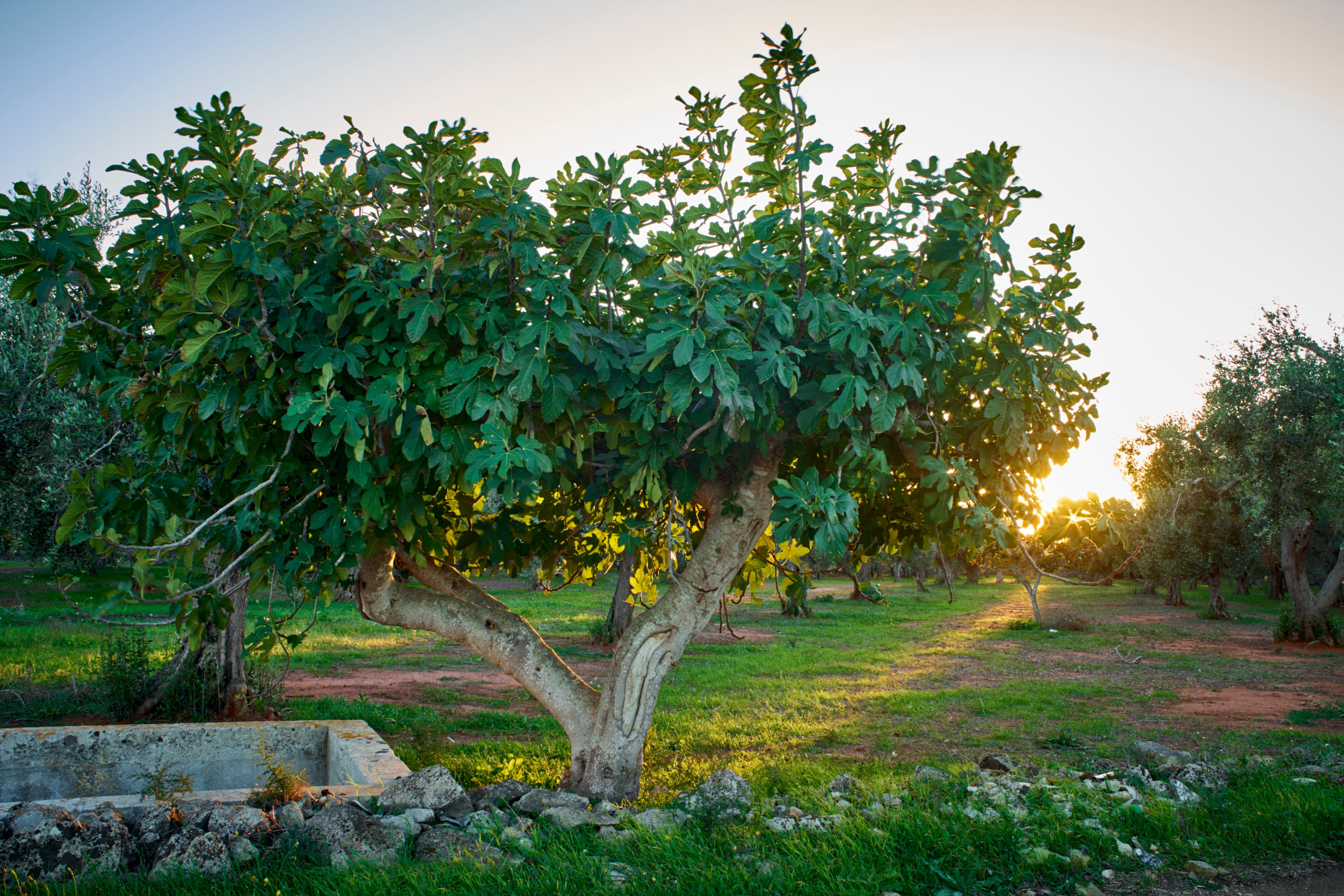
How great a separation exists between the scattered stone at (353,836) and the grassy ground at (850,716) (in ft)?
0.71

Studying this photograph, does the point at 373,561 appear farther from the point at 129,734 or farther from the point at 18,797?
the point at 18,797

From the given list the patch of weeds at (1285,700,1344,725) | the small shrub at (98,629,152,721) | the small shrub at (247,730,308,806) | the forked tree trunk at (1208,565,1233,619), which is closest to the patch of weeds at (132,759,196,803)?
the small shrub at (247,730,308,806)

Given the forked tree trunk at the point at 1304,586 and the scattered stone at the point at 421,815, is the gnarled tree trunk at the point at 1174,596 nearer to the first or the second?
the forked tree trunk at the point at 1304,586

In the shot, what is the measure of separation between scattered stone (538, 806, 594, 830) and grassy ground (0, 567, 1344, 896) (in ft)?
0.71

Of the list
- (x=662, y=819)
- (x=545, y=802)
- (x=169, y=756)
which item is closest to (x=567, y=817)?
(x=545, y=802)

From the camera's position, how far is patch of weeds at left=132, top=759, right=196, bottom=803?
5193 mm

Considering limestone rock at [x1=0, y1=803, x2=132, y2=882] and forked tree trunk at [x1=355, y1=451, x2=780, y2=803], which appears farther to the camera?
forked tree trunk at [x1=355, y1=451, x2=780, y2=803]

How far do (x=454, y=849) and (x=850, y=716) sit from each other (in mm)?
7405

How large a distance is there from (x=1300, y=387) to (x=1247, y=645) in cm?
711

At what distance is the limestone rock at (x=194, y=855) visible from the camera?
4.02 metres

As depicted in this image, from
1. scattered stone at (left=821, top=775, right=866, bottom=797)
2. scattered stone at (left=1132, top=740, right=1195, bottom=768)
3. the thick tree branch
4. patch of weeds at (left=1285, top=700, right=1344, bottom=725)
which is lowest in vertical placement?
patch of weeds at (left=1285, top=700, right=1344, bottom=725)

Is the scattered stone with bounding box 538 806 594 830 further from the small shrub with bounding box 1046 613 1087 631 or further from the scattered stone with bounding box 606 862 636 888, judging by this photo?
the small shrub with bounding box 1046 613 1087 631

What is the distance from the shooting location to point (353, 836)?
4.30 metres

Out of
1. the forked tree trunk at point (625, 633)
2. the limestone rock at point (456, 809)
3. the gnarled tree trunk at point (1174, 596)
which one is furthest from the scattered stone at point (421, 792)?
the gnarled tree trunk at point (1174, 596)
